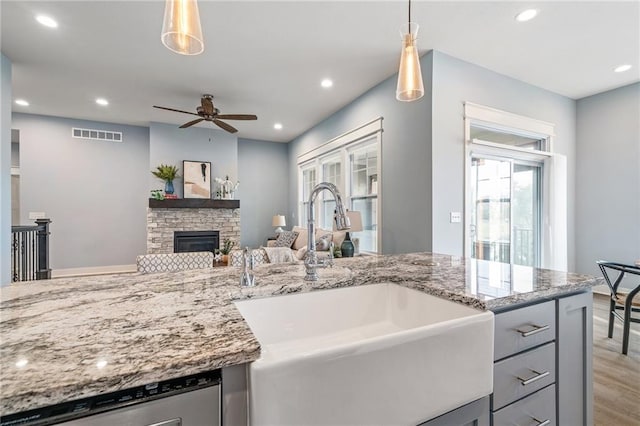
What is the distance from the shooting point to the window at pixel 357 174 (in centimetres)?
423

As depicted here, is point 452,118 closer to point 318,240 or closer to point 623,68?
point 623,68

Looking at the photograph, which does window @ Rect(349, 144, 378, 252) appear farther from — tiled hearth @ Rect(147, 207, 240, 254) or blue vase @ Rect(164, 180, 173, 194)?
blue vase @ Rect(164, 180, 173, 194)

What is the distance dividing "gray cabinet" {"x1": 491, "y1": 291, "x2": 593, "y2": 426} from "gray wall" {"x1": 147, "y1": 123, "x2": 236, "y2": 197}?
19.5 feet

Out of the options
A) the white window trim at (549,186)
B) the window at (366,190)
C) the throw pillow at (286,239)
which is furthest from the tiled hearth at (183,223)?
the white window trim at (549,186)

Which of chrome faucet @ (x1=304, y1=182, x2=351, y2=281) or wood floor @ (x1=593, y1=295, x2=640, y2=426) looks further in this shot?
wood floor @ (x1=593, y1=295, x2=640, y2=426)

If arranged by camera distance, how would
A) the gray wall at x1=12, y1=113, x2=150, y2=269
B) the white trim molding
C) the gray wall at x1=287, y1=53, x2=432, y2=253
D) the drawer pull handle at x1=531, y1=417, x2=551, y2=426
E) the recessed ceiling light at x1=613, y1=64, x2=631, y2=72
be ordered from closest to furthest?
the drawer pull handle at x1=531, y1=417, x2=551, y2=426, the gray wall at x1=287, y1=53, x2=432, y2=253, the recessed ceiling light at x1=613, y1=64, x2=631, y2=72, the white trim molding, the gray wall at x1=12, y1=113, x2=150, y2=269

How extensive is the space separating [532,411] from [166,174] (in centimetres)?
597

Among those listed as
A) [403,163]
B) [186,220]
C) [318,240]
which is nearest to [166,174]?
[186,220]

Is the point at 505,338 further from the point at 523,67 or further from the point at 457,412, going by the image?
the point at 523,67

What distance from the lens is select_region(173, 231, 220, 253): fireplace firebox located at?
5.71 meters

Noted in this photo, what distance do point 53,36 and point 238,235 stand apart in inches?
164

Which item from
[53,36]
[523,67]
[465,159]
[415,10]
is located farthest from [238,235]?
[523,67]

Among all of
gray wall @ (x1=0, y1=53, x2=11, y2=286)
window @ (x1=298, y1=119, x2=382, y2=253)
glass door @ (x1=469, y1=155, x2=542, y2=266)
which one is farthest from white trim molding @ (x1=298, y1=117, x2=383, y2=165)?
gray wall @ (x1=0, y1=53, x2=11, y2=286)

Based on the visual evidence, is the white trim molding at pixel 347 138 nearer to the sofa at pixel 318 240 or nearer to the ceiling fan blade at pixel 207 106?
the sofa at pixel 318 240
